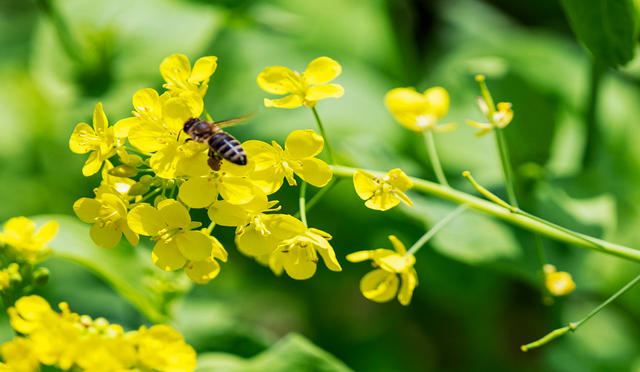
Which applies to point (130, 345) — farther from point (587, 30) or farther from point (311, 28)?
point (311, 28)

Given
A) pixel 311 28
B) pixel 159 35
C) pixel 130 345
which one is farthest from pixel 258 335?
pixel 311 28

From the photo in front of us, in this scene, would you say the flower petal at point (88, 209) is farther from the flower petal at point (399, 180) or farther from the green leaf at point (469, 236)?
the green leaf at point (469, 236)

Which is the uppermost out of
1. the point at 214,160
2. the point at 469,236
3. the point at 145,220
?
the point at 214,160

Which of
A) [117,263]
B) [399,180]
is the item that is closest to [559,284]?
[399,180]

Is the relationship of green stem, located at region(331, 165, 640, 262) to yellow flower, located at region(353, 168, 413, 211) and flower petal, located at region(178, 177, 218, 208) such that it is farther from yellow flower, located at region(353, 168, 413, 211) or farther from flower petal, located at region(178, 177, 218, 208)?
flower petal, located at region(178, 177, 218, 208)

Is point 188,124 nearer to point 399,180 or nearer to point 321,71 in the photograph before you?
point 321,71

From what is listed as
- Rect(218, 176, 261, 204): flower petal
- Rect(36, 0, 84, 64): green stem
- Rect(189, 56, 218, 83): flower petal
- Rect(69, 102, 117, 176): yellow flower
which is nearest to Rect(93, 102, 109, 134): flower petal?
Rect(69, 102, 117, 176): yellow flower
